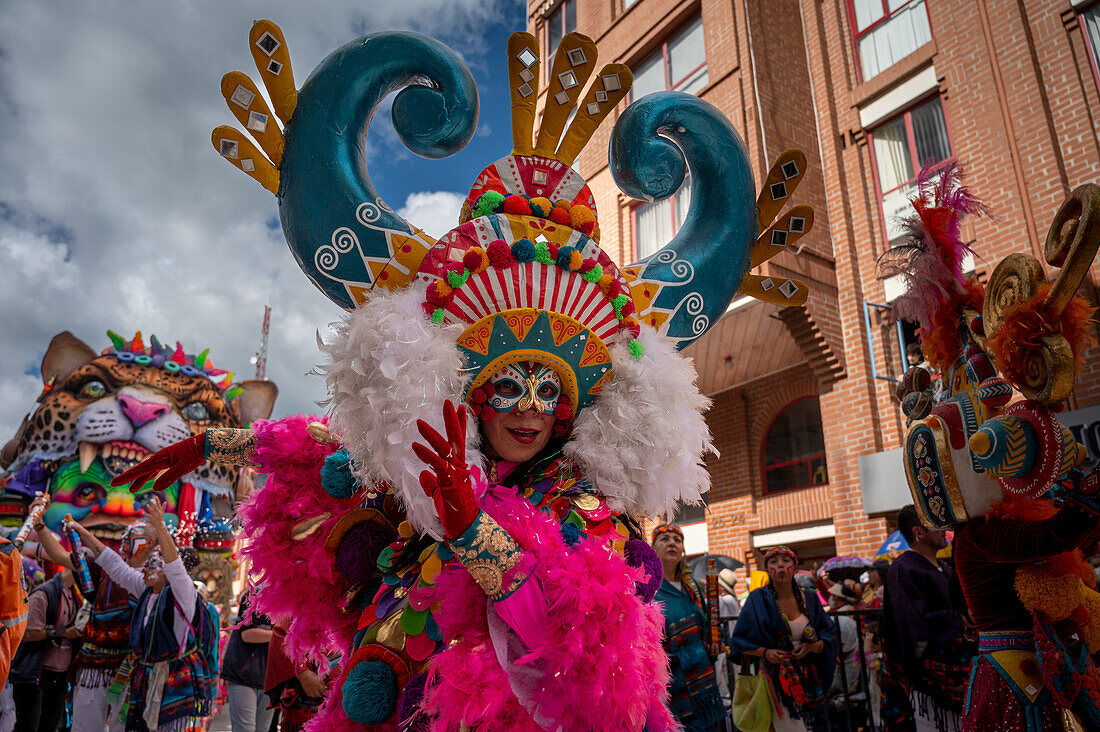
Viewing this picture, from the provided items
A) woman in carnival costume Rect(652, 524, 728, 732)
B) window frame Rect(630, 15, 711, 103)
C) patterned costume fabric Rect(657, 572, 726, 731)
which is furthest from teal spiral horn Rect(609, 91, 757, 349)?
window frame Rect(630, 15, 711, 103)

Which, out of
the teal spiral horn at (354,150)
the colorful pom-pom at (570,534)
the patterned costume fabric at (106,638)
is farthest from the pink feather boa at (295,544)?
the patterned costume fabric at (106,638)

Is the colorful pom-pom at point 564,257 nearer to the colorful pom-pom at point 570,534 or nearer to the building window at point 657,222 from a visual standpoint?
the colorful pom-pom at point 570,534

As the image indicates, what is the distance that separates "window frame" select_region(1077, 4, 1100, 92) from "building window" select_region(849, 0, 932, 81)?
1.57 m

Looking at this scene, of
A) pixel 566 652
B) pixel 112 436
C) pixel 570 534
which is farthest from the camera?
pixel 112 436

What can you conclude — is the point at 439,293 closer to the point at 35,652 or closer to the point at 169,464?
the point at 169,464

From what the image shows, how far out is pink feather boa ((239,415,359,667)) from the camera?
2076 mm

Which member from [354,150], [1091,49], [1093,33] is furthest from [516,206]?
[1093,33]

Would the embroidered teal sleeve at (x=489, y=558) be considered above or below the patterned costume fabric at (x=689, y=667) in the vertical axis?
above

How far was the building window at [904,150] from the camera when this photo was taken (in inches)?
325

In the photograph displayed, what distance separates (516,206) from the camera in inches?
77.6

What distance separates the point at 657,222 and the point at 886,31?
12.2 ft

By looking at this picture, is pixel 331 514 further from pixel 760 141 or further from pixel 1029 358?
pixel 760 141

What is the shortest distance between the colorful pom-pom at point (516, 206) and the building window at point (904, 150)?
288 inches

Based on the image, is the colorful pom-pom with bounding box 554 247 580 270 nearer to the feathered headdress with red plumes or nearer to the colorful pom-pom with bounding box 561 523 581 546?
the colorful pom-pom with bounding box 561 523 581 546
